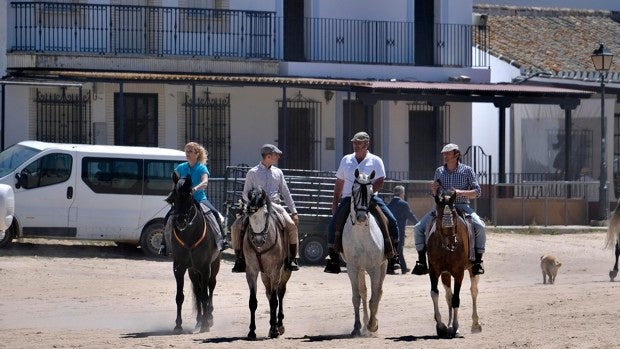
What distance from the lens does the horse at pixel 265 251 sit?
1648cm

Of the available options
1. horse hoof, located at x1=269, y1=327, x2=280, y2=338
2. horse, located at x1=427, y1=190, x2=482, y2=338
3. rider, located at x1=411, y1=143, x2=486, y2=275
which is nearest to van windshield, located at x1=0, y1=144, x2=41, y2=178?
horse hoof, located at x1=269, y1=327, x2=280, y2=338

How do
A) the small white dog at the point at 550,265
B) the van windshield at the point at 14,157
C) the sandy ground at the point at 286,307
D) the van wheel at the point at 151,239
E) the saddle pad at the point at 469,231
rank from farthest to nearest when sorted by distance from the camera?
the van wheel at the point at 151,239 → the van windshield at the point at 14,157 → the small white dog at the point at 550,265 → the saddle pad at the point at 469,231 → the sandy ground at the point at 286,307

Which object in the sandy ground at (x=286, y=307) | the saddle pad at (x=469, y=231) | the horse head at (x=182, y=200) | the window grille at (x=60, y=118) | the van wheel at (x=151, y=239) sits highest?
the window grille at (x=60, y=118)

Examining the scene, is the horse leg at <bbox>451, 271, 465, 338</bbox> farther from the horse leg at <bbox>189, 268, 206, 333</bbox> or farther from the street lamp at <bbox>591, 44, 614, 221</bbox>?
the street lamp at <bbox>591, 44, 614, 221</bbox>

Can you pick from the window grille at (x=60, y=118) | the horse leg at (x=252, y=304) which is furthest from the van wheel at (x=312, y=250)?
the horse leg at (x=252, y=304)

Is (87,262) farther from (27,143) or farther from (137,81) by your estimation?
(137,81)

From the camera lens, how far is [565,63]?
134 feet

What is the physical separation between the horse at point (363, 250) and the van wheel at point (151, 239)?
1040 cm

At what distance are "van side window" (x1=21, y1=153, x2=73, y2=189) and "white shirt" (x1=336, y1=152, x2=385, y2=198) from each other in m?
10.3

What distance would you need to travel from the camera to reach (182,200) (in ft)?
56.7

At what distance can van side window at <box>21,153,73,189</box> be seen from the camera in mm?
26281

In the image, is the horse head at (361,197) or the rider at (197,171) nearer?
the horse head at (361,197)

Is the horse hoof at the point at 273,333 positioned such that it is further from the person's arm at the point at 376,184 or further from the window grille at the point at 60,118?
the window grille at the point at 60,118

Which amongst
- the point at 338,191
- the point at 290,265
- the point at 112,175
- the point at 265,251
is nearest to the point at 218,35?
the point at 112,175
